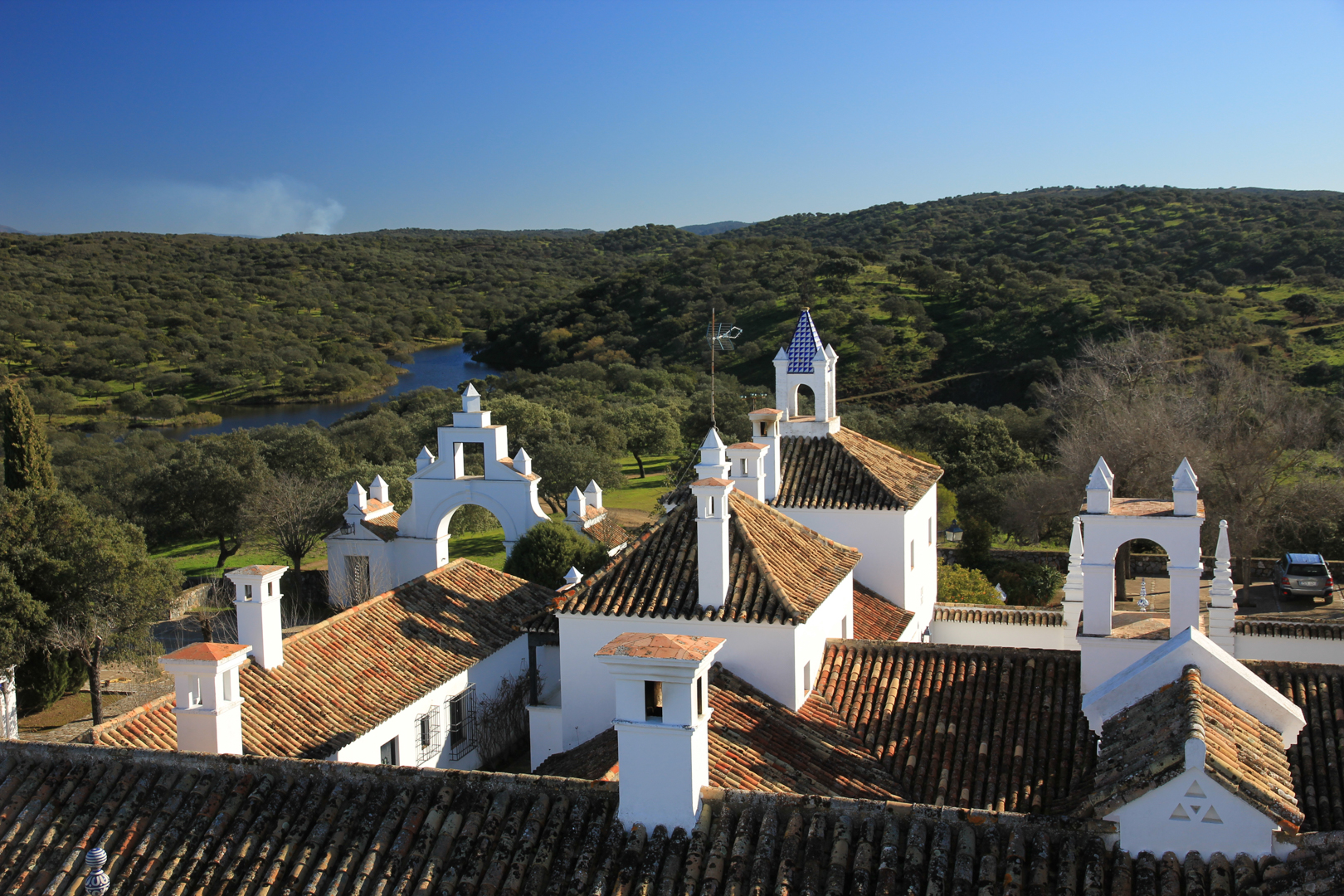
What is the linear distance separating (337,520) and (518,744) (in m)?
16.9

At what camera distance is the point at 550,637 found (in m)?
14.9

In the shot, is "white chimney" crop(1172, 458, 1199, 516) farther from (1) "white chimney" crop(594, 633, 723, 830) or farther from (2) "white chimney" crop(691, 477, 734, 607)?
(1) "white chimney" crop(594, 633, 723, 830)

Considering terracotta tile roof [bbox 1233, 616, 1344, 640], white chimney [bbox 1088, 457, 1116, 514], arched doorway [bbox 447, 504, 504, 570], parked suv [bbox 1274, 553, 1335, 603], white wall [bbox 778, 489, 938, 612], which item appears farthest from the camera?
arched doorway [bbox 447, 504, 504, 570]

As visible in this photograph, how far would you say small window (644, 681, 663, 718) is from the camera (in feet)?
22.7

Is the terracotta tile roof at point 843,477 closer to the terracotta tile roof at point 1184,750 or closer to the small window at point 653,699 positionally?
the terracotta tile roof at point 1184,750

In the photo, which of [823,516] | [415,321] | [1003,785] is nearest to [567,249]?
[415,321]

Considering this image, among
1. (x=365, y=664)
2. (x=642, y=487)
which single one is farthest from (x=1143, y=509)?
(x=642, y=487)

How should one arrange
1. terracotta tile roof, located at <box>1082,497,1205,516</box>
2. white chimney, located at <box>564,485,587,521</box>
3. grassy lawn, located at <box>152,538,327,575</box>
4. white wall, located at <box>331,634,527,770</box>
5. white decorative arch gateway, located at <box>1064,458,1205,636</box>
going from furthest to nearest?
grassy lawn, located at <box>152,538,327,575</box> → white chimney, located at <box>564,485,587,521</box> → white wall, located at <box>331,634,527,770</box> → terracotta tile roof, located at <box>1082,497,1205,516</box> → white decorative arch gateway, located at <box>1064,458,1205,636</box>

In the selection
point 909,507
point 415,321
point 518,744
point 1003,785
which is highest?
point 415,321

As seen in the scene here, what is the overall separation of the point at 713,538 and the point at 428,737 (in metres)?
5.38

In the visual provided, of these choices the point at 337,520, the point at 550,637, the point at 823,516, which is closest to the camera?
the point at 550,637

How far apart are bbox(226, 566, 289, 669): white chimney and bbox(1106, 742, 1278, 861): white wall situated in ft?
32.4

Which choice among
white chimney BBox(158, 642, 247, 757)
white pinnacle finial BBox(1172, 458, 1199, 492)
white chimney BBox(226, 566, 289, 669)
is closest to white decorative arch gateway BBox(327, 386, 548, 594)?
white chimney BBox(226, 566, 289, 669)

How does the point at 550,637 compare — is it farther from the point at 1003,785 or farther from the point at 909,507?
the point at 1003,785
